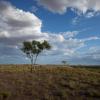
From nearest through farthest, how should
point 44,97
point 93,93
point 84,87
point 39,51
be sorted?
point 44,97 < point 93,93 < point 84,87 < point 39,51

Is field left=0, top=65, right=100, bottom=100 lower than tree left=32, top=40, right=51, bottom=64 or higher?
lower

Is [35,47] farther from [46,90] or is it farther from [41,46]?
[46,90]

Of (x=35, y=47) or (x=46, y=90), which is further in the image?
(x=35, y=47)

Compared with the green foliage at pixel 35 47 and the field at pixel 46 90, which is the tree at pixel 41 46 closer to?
the green foliage at pixel 35 47

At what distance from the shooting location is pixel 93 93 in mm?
28938

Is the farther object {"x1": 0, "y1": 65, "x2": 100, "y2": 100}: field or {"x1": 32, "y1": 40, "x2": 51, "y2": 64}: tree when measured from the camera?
{"x1": 32, "y1": 40, "x2": 51, "y2": 64}: tree

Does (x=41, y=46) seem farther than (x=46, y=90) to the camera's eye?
Yes

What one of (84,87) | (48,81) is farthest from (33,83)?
(84,87)

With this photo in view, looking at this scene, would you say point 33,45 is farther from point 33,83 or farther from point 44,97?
point 44,97

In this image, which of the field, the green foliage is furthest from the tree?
the field

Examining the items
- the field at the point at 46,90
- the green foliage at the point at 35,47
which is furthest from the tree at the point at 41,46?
the field at the point at 46,90

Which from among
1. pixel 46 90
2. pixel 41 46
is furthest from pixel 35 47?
pixel 46 90

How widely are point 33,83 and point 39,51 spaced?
164 feet

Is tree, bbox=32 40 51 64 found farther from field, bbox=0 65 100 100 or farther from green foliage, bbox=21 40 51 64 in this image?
field, bbox=0 65 100 100
